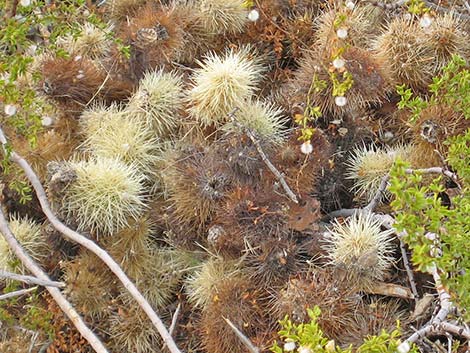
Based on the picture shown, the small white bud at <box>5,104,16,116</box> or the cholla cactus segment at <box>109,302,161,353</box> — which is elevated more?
the small white bud at <box>5,104,16,116</box>

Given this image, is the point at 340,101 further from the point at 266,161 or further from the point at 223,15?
the point at 223,15

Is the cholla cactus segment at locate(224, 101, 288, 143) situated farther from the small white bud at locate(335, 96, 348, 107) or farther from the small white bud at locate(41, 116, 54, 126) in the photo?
the small white bud at locate(41, 116, 54, 126)

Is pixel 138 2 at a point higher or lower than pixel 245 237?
higher

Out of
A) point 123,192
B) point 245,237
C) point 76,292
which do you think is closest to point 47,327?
point 76,292

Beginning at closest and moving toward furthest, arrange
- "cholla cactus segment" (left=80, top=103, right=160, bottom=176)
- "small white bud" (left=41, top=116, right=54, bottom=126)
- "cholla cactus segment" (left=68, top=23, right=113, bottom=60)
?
"cholla cactus segment" (left=80, top=103, right=160, bottom=176) < "small white bud" (left=41, top=116, right=54, bottom=126) < "cholla cactus segment" (left=68, top=23, right=113, bottom=60)

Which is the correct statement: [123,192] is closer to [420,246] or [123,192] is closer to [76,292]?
[76,292]

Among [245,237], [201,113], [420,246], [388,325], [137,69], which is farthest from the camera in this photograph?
[137,69]

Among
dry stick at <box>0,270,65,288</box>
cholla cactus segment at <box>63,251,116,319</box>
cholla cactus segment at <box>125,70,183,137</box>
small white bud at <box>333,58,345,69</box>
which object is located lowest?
cholla cactus segment at <box>63,251,116,319</box>

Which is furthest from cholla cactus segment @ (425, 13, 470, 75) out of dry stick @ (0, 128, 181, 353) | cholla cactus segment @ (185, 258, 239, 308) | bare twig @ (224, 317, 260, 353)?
dry stick @ (0, 128, 181, 353)
